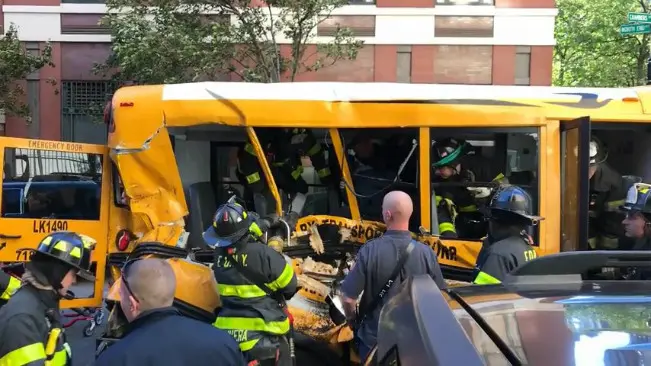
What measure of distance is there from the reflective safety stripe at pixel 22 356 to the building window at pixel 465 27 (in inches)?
658

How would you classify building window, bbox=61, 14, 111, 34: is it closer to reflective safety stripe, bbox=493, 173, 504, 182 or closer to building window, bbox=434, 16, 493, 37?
building window, bbox=434, 16, 493, 37

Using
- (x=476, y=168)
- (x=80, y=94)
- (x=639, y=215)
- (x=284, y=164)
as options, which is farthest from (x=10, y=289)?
(x=80, y=94)

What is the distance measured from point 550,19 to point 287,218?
15437 millimetres

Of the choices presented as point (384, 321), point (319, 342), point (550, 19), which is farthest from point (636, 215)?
point (550, 19)

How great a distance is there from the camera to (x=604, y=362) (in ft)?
4.64

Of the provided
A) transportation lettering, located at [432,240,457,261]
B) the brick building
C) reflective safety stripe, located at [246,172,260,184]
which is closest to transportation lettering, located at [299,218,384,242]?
transportation lettering, located at [432,240,457,261]

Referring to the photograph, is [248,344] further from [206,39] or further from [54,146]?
[206,39]

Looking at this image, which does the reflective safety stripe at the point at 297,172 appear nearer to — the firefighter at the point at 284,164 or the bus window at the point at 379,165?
the firefighter at the point at 284,164

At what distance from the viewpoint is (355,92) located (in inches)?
198

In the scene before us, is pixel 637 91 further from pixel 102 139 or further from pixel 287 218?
pixel 102 139

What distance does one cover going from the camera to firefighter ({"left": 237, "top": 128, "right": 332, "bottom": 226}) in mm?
5527

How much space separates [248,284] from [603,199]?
336cm

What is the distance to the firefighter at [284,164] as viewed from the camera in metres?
5.53

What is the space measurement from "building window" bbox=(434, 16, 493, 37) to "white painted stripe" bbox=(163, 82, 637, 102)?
44.2 ft
